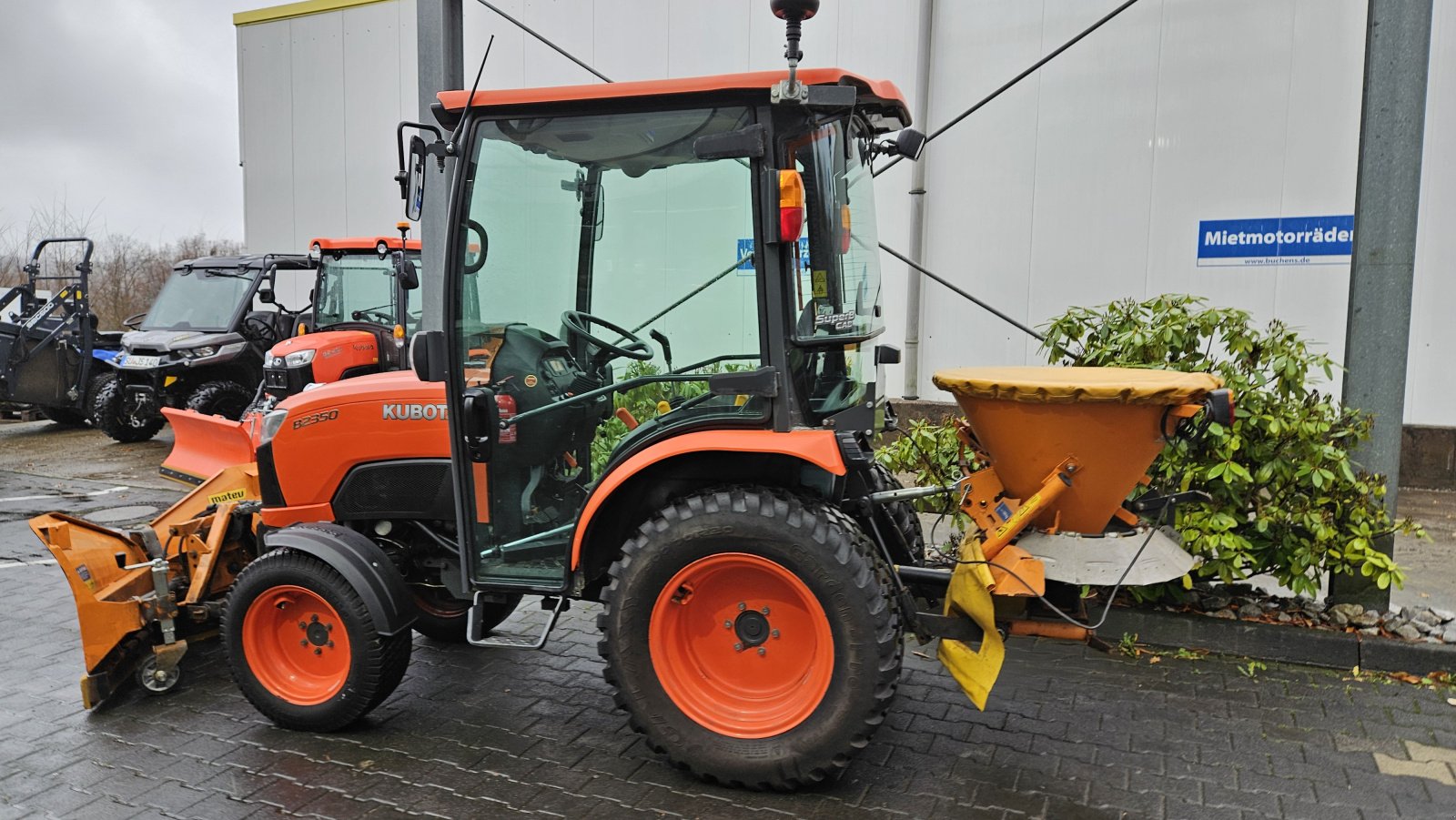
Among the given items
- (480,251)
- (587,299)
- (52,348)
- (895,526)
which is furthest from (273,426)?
(52,348)

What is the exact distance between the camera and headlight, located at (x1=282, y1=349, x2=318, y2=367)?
9727 mm

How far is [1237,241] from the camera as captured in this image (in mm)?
8398

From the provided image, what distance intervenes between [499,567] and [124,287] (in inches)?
890

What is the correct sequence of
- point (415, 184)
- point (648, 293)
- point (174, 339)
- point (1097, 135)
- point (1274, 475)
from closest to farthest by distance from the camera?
1. point (648, 293)
2. point (415, 184)
3. point (1274, 475)
4. point (1097, 135)
5. point (174, 339)

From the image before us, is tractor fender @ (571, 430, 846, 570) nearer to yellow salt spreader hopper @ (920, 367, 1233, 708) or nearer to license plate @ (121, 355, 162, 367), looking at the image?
yellow salt spreader hopper @ (920, 367, 1233, 708)

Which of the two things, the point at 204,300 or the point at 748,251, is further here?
the point at 204,300

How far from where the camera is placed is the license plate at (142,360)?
11.1m

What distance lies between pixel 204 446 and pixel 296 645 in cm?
415

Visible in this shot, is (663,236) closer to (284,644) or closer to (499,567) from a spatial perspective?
(499,567)

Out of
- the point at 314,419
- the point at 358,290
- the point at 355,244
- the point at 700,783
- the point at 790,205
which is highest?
the point at 355,244

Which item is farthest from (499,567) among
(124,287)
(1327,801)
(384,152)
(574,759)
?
(124,287)

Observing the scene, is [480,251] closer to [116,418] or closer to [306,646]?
[306,646]

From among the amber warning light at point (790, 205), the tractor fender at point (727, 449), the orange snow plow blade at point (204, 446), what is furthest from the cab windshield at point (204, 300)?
the amber warning light at point (790, 205)

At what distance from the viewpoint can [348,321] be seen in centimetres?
1084
